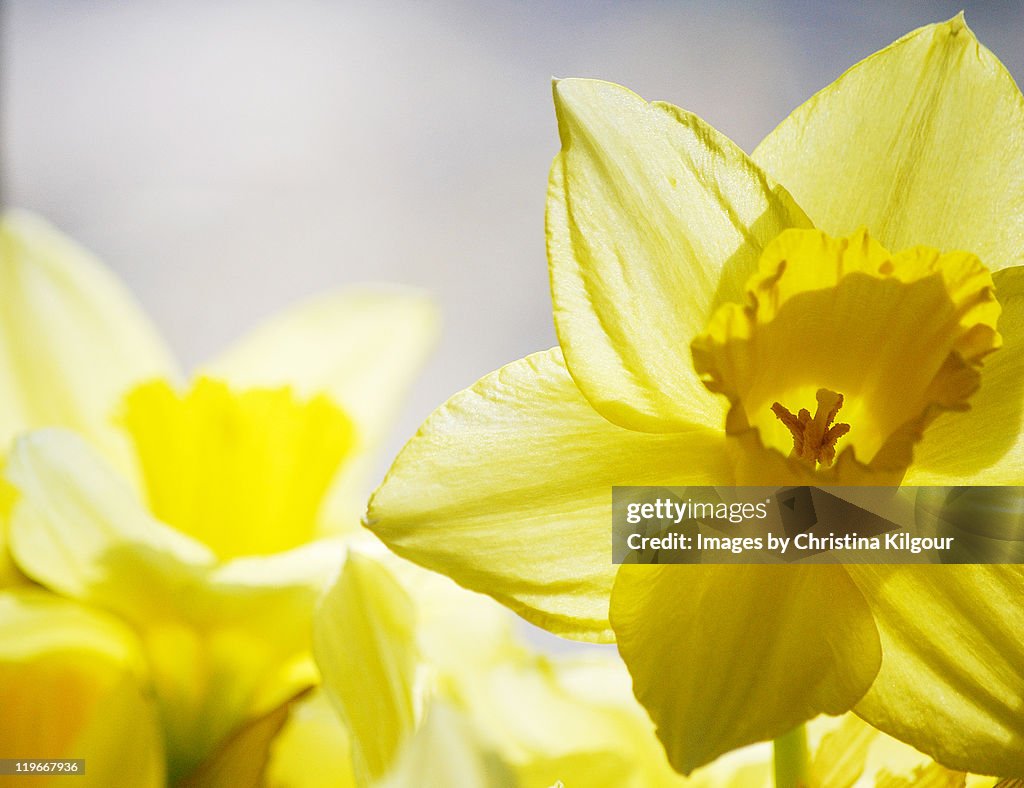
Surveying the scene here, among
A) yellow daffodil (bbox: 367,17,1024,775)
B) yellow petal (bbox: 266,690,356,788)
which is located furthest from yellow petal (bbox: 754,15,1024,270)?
yellow petal (bbox: 266,690,356,788)

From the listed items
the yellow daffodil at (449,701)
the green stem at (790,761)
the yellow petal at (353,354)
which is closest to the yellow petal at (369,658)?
the yellow daffodil at (449,701)

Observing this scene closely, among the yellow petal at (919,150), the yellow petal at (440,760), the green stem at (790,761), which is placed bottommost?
the green stem at (790,761)

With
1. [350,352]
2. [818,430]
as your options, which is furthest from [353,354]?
[818,430]

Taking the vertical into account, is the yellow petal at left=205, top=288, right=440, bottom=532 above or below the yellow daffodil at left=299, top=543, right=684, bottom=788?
above

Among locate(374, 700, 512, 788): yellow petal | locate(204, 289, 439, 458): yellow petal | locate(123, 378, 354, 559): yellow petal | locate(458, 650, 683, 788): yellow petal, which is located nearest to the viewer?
locate(374, 700, 512, 788): yellow petal

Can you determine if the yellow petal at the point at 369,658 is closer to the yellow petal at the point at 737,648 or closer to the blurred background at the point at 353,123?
the yellow petal at the point at 737,648

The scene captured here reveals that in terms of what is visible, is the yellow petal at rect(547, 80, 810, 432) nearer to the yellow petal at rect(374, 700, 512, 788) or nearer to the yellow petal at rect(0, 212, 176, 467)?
the yellow petal at rect(374, 700, 512, 788)

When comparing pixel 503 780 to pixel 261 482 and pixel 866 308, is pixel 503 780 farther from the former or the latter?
pixel 261 482
